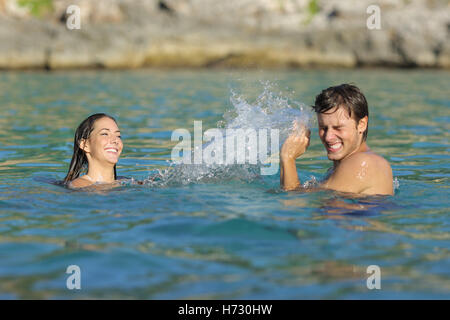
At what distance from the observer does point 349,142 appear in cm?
493

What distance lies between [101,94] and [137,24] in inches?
394

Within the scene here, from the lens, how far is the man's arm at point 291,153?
16.5ft

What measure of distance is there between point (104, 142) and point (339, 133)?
2.00m

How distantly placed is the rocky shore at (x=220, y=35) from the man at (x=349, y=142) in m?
18.8

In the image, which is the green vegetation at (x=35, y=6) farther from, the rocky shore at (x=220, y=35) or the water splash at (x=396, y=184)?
the water splash at (x=396, y=184)

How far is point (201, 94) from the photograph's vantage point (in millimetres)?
15227

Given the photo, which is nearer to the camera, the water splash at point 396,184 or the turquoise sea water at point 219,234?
the turquoise sea water at point 219,234

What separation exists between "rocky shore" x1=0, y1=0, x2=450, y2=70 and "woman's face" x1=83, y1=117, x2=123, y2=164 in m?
17.5

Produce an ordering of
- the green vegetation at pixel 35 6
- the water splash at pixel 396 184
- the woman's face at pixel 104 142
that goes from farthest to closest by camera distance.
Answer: the green vegetation at pixel 35 6
the woman's face at pixel 104 142
the water splash at pixel 396 184

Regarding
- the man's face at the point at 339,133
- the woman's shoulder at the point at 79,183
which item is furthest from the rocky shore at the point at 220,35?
the man's face at the point at 339,133

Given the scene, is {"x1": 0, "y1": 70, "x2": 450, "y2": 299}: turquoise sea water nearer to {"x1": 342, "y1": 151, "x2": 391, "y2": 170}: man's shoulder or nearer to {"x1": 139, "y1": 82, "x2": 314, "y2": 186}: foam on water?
{"x1": 139, "y1": 82, "x2": 314, "y2": 186}: foam on water

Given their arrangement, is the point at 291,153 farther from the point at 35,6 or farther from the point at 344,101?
the point at 35,6

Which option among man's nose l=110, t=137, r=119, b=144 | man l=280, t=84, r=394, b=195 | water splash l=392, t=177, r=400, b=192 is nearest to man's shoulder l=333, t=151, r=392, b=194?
man l=280, t=84, r=394, b=195
